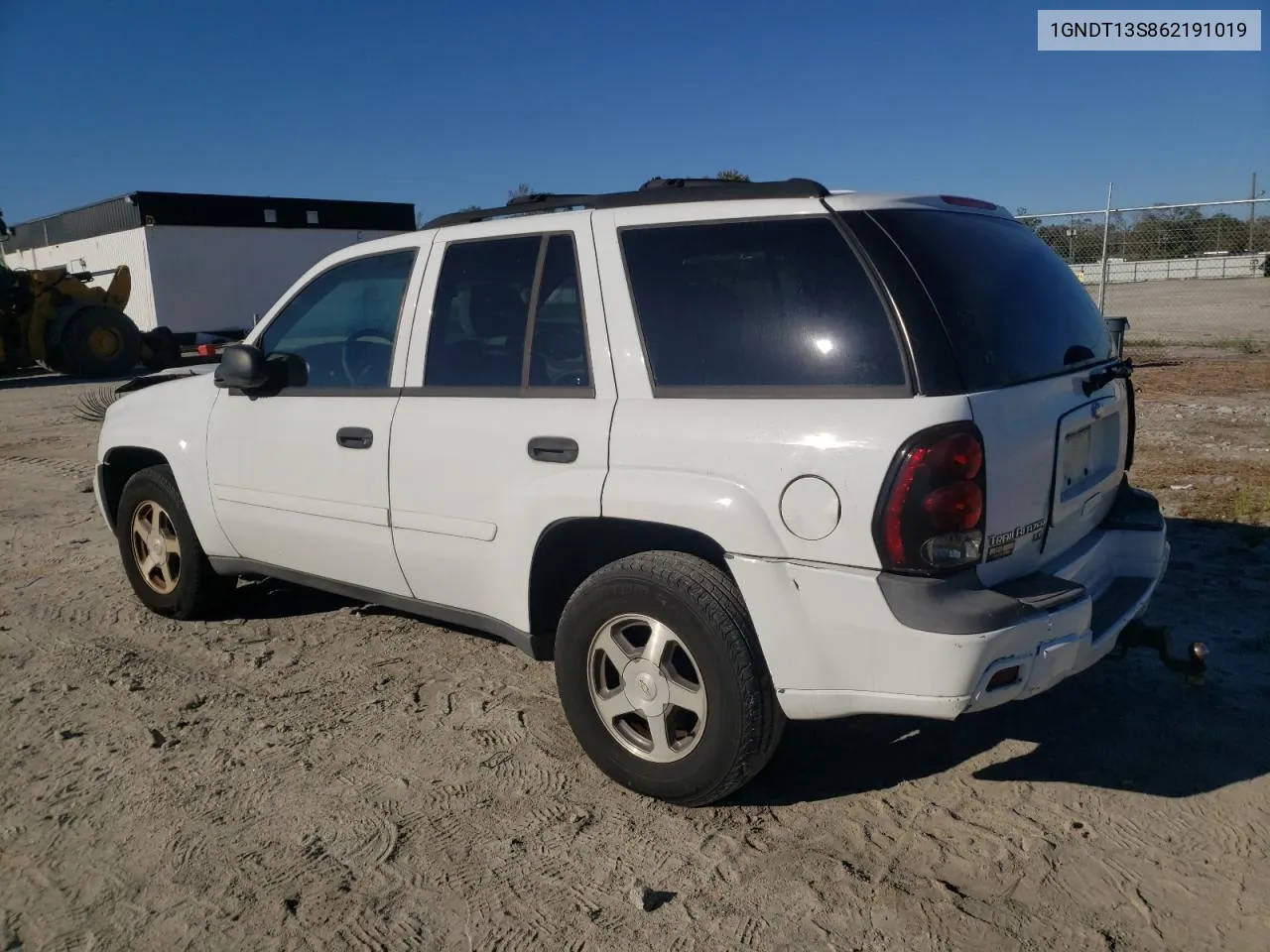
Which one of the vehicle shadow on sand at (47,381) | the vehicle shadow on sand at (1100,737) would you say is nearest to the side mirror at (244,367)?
the vehicle shadow on sand at (1100,737)

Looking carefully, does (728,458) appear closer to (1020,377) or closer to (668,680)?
(668,680)

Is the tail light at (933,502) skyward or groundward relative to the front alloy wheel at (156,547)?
skyward

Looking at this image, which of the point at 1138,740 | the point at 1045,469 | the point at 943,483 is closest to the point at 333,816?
the point at 943,483

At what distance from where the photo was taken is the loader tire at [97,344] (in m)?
19.6

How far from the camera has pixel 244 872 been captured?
9.75ft

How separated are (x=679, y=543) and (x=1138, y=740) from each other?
1.80 m

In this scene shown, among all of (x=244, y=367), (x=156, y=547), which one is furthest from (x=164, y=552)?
(x=244, y=367)

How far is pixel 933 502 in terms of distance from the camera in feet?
8.87

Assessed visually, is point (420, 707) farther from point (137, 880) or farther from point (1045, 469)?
point (1045, 469)

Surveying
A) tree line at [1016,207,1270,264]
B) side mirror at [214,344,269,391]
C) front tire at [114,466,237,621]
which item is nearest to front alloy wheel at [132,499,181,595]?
front tire at [114,466,237,621]

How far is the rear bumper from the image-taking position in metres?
2.70

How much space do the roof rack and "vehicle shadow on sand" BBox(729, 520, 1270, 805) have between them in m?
1.62

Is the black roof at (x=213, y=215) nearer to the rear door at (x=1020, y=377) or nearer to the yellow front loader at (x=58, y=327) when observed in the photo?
the yellow front loader at (x=58, y=327)

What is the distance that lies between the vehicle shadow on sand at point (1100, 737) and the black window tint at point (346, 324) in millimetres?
2155
